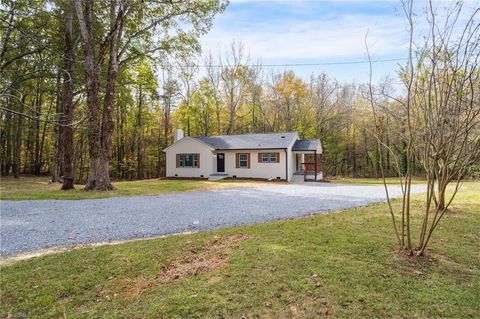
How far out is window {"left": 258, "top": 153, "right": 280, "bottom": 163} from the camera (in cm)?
2017

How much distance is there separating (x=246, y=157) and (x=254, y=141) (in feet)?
4.44

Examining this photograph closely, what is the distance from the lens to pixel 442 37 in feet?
11.7

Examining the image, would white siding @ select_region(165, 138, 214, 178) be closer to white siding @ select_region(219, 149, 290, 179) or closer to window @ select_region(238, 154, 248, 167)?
white siding @ select_region(219, 149, 290, 179)

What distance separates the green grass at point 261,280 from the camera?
278 cm

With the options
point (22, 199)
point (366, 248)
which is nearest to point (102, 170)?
point (22, 199)

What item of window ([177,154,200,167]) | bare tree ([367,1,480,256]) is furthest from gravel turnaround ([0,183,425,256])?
window ([177,154,200,167])

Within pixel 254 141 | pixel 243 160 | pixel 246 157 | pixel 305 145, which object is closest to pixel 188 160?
pixel 243 160

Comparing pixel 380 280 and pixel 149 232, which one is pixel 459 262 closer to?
pixel 380 280

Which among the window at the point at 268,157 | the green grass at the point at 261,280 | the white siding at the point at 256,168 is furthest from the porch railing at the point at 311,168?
the green grass at the point at 261,280

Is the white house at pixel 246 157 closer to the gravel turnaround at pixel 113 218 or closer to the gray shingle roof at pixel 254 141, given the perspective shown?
the gray shingle roof at pixel 254 141

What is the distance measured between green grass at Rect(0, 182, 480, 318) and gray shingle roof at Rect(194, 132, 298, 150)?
1559 cm

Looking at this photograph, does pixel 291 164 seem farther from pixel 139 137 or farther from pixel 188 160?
pixel 139 137

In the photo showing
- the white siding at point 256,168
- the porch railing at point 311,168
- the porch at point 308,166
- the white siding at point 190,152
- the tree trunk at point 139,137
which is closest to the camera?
the white siding at point 256,168

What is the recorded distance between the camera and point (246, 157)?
21188 mm
